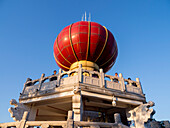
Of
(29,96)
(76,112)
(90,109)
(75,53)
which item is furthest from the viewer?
(75,53)

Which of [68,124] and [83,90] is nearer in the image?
[68,124]

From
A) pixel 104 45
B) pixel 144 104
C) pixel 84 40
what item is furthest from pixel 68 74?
pixel 144 104

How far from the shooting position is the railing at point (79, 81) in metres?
10.4

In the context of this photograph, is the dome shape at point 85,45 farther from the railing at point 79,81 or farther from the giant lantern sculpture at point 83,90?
the railing at point 79,81

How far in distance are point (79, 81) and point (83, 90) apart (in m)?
0.73

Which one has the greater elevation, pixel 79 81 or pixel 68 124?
pixel 79 81

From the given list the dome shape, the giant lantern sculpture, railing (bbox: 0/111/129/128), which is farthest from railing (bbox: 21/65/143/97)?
railing (bbox: 0/111/129/128)

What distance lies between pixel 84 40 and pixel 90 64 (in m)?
2.57

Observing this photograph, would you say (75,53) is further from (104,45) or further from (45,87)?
(45,87)

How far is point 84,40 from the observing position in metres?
13.6

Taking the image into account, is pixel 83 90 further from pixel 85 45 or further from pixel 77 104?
pixel 85 45

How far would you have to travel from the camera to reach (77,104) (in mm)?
8797

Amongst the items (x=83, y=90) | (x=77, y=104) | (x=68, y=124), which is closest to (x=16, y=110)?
(x=77, y=104)

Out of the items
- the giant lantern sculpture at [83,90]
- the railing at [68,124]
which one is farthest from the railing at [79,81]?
the railing at [68,124]
